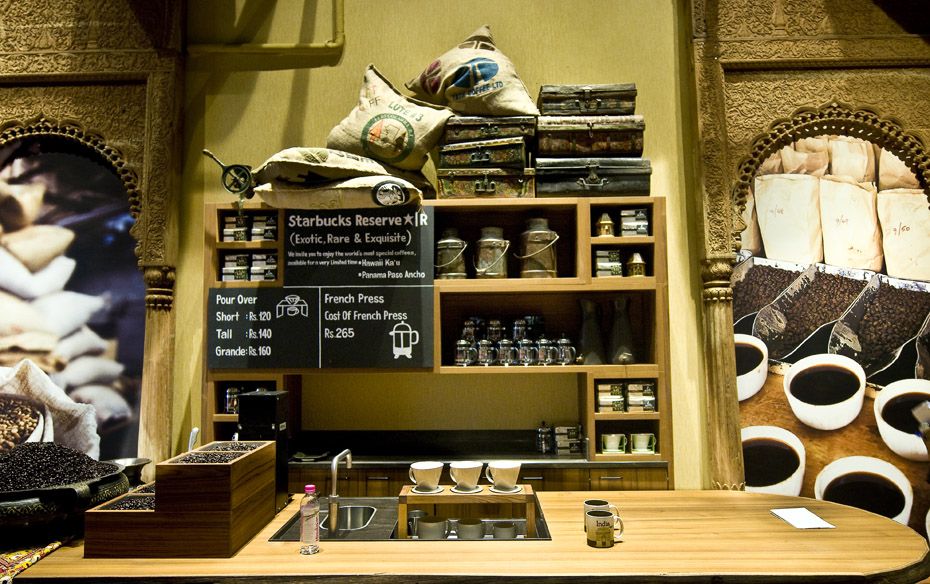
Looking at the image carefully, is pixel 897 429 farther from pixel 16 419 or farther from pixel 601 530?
pixel 16 419

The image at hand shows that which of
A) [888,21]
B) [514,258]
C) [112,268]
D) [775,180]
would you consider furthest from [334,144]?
[888,21]

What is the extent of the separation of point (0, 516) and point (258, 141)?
2.29m

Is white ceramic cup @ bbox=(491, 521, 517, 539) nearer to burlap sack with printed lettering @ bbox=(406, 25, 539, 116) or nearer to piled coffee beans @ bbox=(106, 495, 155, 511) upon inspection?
piled coffee beans @ bbox=(106, 495, 155, 511)

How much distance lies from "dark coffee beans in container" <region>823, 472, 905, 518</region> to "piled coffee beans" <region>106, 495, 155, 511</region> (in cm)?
336

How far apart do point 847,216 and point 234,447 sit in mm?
3385

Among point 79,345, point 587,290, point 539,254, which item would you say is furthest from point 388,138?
point 79,345

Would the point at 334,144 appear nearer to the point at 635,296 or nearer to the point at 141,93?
the point at 141,93

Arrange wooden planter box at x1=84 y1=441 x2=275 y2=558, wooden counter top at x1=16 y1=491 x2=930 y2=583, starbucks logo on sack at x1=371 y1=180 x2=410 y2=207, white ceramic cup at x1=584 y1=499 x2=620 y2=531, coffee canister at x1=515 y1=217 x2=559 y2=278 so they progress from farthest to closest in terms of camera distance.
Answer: coffee canister at x1=515 y1=217 x2=559 y2=278 → starbucks logo on sack at x1=371 y1=180 x2=410 y2=207 → white ceramic cup at x1=584 y1=499 x2=620 y2=531 → wooden planter box at x1=84 y1=441 x2=275 y2=558 → wooden counter top at x1=16 y1=491 x2=930 y2=583

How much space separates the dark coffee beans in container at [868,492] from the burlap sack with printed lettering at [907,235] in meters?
1.14

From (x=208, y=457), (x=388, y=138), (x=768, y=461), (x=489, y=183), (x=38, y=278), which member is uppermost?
(x=388, y=138)

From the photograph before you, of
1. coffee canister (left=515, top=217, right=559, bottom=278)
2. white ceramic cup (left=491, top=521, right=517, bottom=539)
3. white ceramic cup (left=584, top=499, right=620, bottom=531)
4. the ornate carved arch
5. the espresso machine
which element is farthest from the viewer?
the ornate carved arch

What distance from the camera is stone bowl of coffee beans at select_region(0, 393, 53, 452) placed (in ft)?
11.2

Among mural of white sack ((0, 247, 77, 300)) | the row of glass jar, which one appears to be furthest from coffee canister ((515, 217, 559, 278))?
mural of white sack ((0, 247, 77, 300))

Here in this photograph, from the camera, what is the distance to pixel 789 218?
3469 millimetres
